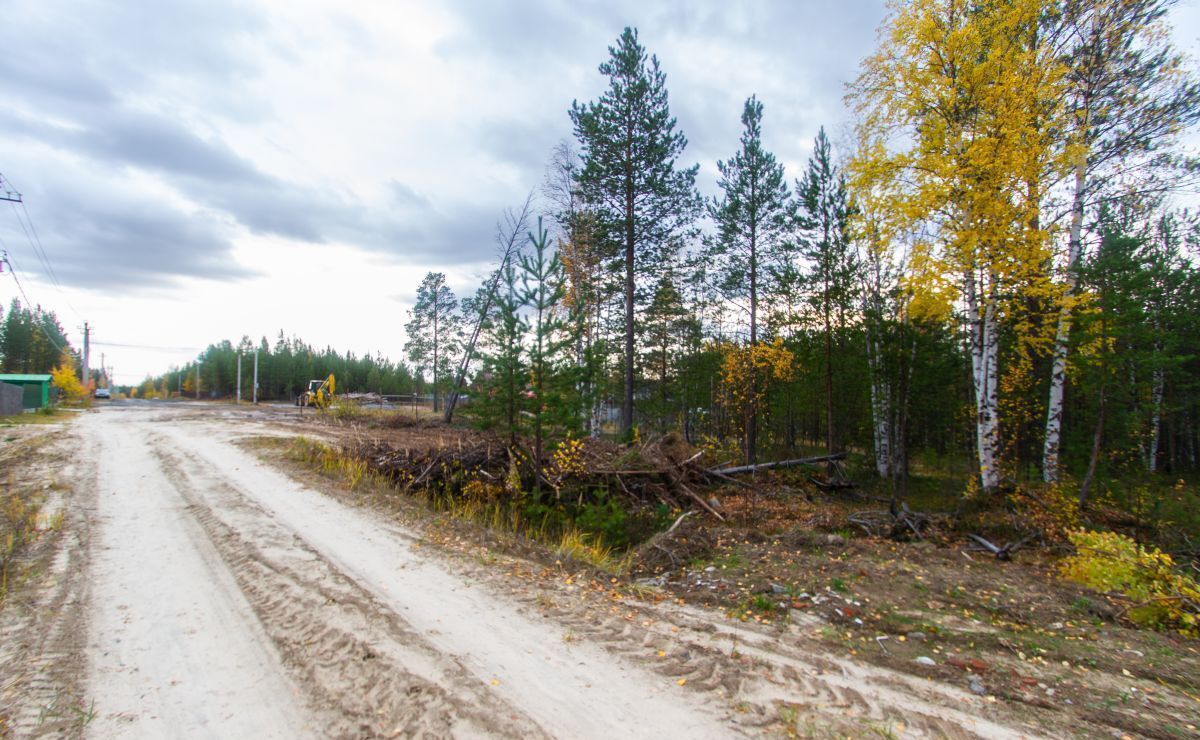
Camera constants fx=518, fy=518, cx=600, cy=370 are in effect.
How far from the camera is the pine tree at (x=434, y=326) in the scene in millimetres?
42125

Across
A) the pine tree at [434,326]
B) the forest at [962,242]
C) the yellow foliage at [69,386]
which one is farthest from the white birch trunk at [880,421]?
the yellow foliage at [69,386]

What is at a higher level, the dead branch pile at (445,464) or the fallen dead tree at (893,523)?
the dead branch pile at (445,464)

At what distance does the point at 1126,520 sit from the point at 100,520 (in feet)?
53.9

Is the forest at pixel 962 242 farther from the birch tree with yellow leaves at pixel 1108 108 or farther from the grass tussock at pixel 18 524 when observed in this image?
the grass tussock at pixel 18 524

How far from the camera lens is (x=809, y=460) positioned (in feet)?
52.2

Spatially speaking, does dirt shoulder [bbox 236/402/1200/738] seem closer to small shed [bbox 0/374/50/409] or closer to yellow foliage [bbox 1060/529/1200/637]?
yellow foliage [bbox 1060/529/1200/637]

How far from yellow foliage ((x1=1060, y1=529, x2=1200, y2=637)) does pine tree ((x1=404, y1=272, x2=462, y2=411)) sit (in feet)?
128

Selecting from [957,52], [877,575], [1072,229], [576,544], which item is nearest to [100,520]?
[576,544]

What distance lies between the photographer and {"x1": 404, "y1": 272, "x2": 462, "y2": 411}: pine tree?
4212cm

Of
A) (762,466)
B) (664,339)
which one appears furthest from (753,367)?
(762,466)

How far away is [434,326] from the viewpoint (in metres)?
43.5

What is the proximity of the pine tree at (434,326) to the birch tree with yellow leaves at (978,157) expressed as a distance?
34827 mm

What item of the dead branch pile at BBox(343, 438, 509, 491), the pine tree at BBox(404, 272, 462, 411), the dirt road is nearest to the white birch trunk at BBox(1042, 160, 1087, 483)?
the dirt road

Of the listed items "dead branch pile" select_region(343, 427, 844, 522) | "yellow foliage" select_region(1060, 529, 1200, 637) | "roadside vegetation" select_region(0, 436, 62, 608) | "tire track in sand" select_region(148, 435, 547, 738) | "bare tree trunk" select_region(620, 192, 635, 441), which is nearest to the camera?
"tire track in sand" select_region(148, 435, 547, 738)
